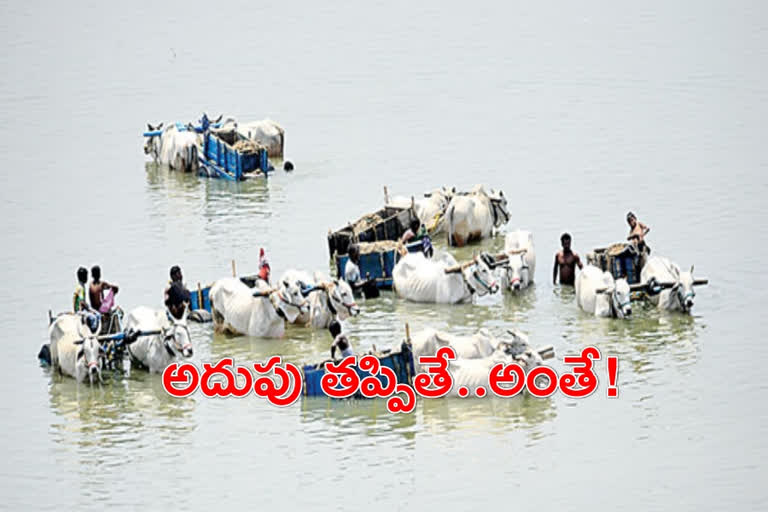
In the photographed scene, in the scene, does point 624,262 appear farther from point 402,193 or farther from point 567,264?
point 402,193

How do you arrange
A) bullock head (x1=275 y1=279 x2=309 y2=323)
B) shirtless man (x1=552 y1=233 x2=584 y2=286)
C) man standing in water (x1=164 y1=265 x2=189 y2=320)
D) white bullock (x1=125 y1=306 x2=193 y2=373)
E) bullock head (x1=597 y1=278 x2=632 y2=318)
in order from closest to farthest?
white bullock (x1=125 y1=306 x2=193 y2=373) < bullock head (x1=275 y1=279 x2=309 y2=323) < man standing in water (x1=164 y1=265 x2=189 y2=320) < bullock head (x1=597 y1=278 x2=632 y2=318) < shirtless man (x1=552 y1=233 x2=584 y2=286)

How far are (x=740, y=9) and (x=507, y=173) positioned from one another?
109ft

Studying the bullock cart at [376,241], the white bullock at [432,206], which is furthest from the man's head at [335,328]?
the white bullock at [432,206]

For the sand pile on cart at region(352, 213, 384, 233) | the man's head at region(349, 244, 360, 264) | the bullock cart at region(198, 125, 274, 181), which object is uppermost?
the bullock cart at region(198, 125, 274, 181)

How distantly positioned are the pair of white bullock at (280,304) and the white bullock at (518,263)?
11.3 ft

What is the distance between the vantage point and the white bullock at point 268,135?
149 feet

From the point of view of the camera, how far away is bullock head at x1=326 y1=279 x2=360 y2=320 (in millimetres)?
29859

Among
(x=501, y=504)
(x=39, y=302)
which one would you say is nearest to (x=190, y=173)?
(x=39, y=302)

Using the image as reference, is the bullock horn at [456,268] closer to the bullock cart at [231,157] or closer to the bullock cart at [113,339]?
the bullock cart at [113,339]

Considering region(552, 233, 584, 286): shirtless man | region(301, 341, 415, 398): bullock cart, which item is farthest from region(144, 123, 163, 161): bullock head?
region(301, 341, 415, 398): bullock cart

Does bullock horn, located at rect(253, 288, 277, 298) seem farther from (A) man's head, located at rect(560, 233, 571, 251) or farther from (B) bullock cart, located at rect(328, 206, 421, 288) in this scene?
(A) man's head, located at rect(560, 233, 571, 251)

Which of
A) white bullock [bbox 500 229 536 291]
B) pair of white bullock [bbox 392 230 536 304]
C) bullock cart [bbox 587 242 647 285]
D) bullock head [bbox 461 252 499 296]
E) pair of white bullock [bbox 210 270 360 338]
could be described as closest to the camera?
pair of white bullock [bbox 210 270 360 338]

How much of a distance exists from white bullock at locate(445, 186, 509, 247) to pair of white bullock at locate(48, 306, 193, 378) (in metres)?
8.63

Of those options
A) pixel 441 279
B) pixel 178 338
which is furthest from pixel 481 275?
pixel 178 338
